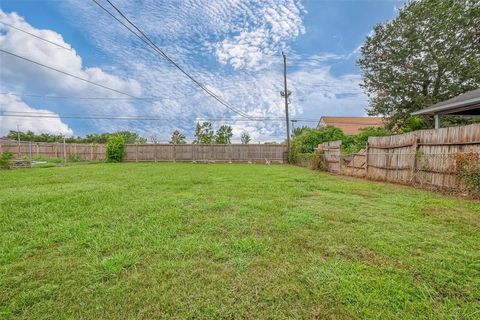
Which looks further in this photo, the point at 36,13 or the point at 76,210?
the point at 36,13

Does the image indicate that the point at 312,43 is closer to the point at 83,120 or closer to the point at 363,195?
the point at 363,195

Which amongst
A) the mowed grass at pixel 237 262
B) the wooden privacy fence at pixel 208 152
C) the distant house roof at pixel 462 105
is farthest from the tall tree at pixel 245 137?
the mowed grass at pixel 237 262

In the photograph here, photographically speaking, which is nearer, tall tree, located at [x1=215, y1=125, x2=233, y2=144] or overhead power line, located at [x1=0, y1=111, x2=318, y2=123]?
overhead power line, located at [x1=0, y1=111, x2=318, y2=123]

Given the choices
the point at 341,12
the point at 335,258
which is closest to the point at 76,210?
the point at 335,258

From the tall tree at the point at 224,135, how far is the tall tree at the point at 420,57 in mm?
18263

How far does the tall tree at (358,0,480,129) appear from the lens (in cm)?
1260

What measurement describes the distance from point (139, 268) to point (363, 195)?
485 cm

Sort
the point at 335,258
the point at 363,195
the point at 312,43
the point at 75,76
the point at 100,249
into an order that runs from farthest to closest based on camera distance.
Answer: the point at 75,76, the point at 312,43, the point at 363,195, the point at 100,249, the point at 335,258

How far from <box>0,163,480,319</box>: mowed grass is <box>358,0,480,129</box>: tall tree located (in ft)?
42.4

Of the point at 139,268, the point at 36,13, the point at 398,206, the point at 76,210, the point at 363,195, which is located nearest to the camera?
the point at 139,268

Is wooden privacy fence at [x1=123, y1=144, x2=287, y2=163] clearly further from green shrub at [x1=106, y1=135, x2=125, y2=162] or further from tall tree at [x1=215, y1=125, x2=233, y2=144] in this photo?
tall tree at [x1=215, y1=125, x2=233, y2=144]

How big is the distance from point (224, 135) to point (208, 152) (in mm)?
11859

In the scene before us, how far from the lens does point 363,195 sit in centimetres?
528

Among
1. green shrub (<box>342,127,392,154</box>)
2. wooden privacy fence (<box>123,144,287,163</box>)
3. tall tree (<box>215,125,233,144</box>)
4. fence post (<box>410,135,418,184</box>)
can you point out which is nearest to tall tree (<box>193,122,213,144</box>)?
tall tree (<box>215,125,233,144</box>)
